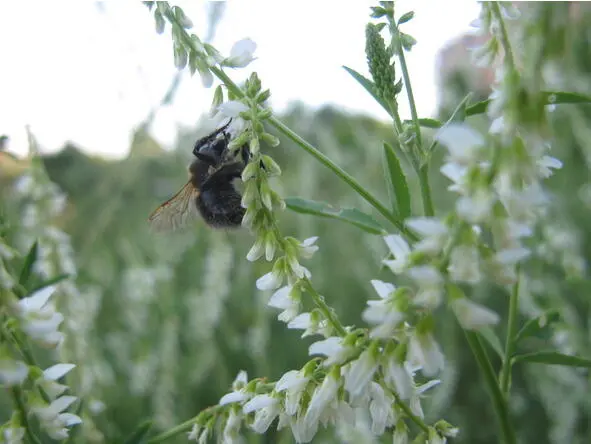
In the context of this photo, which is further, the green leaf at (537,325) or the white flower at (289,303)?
the green leaf at (537,325)

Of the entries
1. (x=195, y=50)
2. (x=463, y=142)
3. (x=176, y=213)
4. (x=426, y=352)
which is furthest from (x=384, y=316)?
(x=176, y=213)

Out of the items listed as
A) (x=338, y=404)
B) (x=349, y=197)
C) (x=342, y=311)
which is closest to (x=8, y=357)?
(x=338, y=404)

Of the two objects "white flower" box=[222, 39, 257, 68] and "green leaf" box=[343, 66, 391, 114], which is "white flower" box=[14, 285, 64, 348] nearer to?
"white flower" box=[222, 39, 257, 68]


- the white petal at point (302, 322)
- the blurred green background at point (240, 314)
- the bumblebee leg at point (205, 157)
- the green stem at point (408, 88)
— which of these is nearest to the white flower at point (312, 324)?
the white petal at point (302, 322)

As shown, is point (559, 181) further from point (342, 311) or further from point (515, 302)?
point (515, 302)

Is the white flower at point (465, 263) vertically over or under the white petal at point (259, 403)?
over

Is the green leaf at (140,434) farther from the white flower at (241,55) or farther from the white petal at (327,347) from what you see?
the white flower at (241,55)

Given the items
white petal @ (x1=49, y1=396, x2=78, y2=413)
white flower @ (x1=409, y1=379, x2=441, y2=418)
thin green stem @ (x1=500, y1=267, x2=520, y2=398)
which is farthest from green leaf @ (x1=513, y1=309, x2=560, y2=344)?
white petal @ (x1=49, y1=396, x2=78, y2=413)
